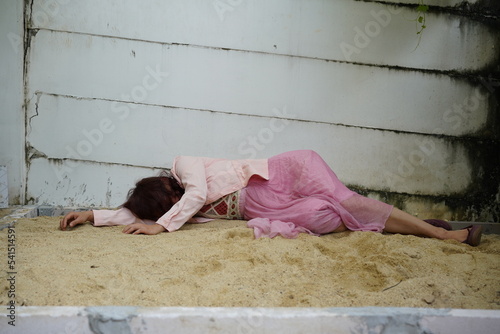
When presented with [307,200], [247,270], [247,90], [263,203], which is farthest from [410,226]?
[247,90]

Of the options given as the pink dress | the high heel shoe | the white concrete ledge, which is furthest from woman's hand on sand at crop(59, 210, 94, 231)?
the high heel shoe

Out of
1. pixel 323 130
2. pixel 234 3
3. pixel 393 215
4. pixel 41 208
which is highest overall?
pixel 234 3

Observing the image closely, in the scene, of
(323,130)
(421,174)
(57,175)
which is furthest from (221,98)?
(421,174)

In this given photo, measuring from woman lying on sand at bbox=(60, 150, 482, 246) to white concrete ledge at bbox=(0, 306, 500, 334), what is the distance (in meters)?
1.10

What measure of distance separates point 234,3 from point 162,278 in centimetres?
229

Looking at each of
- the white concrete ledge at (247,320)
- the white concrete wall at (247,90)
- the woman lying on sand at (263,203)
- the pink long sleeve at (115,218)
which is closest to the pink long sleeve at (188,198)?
the woman lying on sand at (263,203)

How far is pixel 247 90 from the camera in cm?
330

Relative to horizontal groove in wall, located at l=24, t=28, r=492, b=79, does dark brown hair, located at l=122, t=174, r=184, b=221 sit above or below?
below

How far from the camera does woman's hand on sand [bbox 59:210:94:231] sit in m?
2.53

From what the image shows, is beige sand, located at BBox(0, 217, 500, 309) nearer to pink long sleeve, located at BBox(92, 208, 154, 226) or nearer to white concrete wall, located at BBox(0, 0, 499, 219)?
pink long sleeve, located at BBox(92, 208, 154, 226)

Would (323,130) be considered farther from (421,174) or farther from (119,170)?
(119,170)

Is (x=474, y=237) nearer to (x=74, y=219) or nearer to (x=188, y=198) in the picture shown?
(x=188, y=198)

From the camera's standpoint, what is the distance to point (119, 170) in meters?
3.25

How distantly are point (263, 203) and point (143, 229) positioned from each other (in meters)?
0.76
